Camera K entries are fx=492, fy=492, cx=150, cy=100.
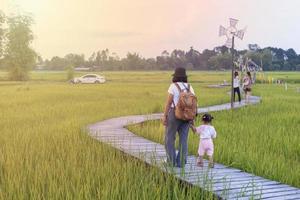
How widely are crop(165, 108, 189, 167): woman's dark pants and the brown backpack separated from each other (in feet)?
0.56

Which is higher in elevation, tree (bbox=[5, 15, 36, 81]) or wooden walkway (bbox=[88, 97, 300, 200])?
tree (bbox=[5, 15, 36, 81])

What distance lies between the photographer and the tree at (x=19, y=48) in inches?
1467

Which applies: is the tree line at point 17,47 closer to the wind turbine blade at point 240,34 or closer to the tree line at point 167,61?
the tree line at point 167,61

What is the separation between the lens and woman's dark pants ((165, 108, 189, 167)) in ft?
19.6

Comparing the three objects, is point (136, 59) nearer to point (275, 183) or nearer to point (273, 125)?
point (273, 125)

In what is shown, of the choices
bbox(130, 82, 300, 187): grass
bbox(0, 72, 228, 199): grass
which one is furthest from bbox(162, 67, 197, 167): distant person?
bbox(130, 82, 300, 187): grass

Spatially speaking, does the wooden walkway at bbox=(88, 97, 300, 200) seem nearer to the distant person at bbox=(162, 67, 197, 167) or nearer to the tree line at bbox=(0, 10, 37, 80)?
the distant person at bbox=(162, 67, 197, 167)

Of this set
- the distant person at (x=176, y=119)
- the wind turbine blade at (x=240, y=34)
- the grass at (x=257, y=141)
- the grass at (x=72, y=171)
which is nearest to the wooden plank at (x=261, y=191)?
the grass at (x=72, y=171)

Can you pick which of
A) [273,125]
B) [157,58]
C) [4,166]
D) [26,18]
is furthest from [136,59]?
[4,166]

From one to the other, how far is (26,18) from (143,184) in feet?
116

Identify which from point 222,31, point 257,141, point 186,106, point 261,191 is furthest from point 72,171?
point 222,31

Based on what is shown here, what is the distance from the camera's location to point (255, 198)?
480 cm

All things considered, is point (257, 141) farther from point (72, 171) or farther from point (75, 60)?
point (75, 60)

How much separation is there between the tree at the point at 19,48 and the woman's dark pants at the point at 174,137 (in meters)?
32.7
